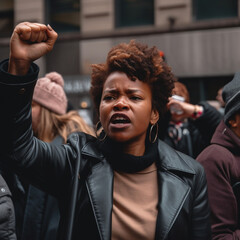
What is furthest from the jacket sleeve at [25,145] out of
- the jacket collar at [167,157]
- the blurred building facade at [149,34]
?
the blurred building facade at [149,34]

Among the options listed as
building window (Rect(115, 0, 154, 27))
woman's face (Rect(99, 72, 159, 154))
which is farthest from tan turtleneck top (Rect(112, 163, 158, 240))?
building window (Rect(115, 0, 154, 27))

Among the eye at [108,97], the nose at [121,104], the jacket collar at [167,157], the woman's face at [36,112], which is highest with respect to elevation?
the eye at [108,97]

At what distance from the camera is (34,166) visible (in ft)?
6.83

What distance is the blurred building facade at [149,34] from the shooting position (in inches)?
466

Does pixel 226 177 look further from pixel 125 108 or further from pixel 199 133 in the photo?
pixel 199 133

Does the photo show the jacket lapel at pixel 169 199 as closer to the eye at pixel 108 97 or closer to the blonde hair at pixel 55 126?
the eye at pixel 108 97

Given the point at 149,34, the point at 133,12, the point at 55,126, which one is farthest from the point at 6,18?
the point at 55,126

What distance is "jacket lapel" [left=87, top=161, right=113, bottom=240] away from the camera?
84.9 inches

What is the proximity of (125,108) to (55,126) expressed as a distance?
59.4 inches

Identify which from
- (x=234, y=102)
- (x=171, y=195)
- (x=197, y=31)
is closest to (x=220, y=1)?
(x=197, y=31)

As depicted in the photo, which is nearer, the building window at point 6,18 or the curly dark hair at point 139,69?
the curly dark hair at point 139,69

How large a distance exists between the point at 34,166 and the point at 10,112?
0.32 meters

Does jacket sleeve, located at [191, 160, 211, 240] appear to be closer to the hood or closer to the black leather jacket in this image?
the black leather jacket

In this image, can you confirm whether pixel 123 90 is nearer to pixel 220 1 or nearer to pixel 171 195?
pixel 171 195
